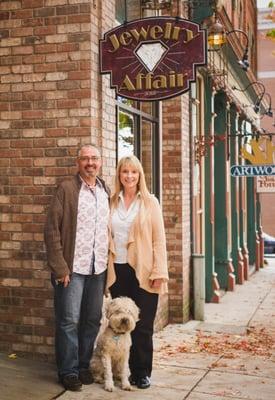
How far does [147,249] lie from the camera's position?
502cm

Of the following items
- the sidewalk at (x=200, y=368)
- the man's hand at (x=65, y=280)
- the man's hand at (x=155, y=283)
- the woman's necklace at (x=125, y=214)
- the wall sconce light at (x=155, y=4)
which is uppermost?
the wall sconce light at (x=155, y=4)

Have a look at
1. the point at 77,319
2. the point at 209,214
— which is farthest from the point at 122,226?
the point at 209,214

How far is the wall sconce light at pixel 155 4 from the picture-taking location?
7398mm

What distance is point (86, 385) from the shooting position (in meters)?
5.13

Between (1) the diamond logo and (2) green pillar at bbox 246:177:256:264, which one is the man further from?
(2) green pillar at bbox 246:177:256:264

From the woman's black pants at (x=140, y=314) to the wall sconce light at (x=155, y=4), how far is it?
3.80m

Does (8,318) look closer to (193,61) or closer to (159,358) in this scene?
(159,358)

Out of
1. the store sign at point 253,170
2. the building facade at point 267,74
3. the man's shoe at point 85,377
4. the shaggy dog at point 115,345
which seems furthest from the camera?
the building facade at point 267,74

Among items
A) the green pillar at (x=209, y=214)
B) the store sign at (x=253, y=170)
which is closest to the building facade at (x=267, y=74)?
the green pillar at (x=209, y=214)

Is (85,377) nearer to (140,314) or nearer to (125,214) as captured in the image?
(140,314)

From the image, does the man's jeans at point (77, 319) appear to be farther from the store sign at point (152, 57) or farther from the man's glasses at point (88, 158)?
the store sign at point (152, 57)

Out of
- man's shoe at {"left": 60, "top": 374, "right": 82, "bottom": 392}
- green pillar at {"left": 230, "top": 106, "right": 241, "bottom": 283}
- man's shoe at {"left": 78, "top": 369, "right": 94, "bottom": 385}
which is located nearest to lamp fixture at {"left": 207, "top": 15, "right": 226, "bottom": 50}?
green pillar at {"left": 230, "top": 106, "right": 241, "bottom": 283}

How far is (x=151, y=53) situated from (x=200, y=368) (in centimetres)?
323

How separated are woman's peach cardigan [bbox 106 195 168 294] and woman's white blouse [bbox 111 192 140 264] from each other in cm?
4
